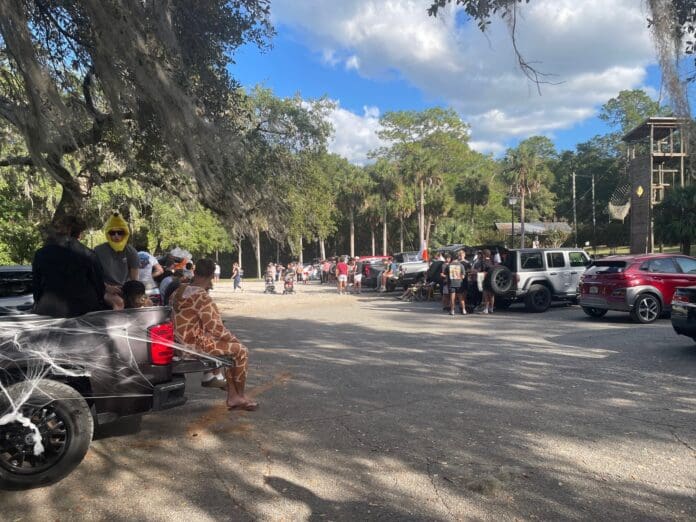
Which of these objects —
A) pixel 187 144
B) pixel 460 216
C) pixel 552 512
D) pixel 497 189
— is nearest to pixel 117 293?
pixel 187 144

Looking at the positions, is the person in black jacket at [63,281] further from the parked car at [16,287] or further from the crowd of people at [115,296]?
the parked car at [16,287]

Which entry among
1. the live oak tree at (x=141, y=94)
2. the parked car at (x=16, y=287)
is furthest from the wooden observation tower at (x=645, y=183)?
the parked car at (x=16, y=287)

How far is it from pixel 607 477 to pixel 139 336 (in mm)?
3610

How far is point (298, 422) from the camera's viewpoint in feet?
17.5

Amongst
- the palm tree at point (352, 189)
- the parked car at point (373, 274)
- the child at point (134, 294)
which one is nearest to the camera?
the child at point (134, 294)

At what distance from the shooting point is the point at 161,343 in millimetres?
4469

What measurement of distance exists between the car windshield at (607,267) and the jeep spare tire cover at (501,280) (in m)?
2.40

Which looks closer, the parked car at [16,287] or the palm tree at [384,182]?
the parked car at [16,287]

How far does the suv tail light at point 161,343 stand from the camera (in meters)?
4.43

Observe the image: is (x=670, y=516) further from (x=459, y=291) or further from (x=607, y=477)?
(x=459, y=291)

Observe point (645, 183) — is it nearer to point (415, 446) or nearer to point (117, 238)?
point (117, 238)

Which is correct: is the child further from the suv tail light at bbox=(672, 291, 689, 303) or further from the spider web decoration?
the spider web decoration

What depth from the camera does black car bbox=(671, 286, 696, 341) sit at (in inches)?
332

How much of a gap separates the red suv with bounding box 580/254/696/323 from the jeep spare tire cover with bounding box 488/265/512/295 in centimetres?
276
